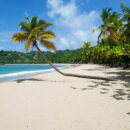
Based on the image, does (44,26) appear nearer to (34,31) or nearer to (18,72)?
(34,31)

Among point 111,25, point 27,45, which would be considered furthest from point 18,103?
point 111,25

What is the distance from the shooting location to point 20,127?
286 centimetres

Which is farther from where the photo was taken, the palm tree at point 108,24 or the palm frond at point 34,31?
the palm tree at point 108,24

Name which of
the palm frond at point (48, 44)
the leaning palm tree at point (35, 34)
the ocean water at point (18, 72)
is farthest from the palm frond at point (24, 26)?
the ocean water at point (18, 72)

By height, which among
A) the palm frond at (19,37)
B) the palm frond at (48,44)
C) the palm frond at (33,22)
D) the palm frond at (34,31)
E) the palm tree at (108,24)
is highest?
the palm tree at (108,24)

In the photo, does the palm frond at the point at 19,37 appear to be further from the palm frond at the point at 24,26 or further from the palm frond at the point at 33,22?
the palm frond at the point at 33,22

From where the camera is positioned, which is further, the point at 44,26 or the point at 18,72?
the point at 18,72

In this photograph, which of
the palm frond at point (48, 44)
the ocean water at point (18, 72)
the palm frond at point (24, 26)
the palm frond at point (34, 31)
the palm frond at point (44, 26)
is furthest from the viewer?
the ocean water at point (18, 72)

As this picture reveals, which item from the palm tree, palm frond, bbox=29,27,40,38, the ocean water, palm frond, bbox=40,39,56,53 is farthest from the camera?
the palm tree

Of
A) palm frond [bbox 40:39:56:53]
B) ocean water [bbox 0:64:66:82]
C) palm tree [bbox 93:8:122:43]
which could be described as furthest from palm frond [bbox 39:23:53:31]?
palm tree [bbox 93:8:122:43]

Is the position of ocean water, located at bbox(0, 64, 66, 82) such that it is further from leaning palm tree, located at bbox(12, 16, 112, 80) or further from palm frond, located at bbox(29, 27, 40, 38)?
palm frond, located at bbox(29, 27, 40, 38)

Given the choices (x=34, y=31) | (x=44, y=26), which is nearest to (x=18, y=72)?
(x=44, y=26)

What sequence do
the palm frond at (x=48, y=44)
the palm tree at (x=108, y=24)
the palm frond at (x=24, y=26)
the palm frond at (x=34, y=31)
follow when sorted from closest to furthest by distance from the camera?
1. the palm frond at (x=34, y=31)
2. the palm frond at (x=24, y=26)
3. the palm frond at (x=48, y=44)
4. the palm tree at (x=108, y=24)

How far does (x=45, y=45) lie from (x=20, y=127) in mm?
8431
